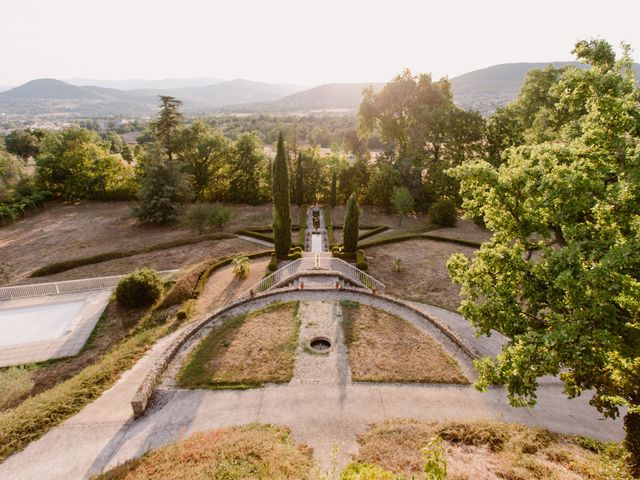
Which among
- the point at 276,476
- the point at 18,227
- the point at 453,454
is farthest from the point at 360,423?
the point at 18,227

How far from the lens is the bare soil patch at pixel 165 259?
28.8 meters

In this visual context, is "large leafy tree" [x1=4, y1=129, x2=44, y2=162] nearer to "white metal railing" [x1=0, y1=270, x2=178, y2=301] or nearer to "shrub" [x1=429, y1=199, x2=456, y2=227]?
"white metal railing" [x1=0, y1=270, x2=178, y2=301]

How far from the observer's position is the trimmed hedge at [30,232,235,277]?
29.6 meters

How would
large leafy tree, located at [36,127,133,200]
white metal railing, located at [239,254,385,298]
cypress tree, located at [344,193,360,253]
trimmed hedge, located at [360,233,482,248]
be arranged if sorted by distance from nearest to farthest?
1. white metal railing, located at [239,254,385,298]
2. cypress tree, located at [344,193,360,253]
3. trimmed hedge, located at [360,233,482,248]
4. large leafy tree, located at [36,127,133,200]

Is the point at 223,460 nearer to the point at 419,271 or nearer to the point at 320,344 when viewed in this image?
the point at 320,344

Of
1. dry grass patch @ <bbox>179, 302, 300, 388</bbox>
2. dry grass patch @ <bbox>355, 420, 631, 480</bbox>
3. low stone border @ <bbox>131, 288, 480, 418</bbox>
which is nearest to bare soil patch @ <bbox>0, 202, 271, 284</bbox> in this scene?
low stone border @ <bbox>131, 288, 480, 418</bbox>

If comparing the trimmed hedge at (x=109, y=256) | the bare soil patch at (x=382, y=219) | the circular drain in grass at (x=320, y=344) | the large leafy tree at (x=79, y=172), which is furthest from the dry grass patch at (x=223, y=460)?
the large leafy tree at (x=79, y=172)

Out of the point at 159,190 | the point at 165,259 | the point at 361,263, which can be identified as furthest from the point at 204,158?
the point at 361,263

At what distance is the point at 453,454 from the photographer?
10.7 meters

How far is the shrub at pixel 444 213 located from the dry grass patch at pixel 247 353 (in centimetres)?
2371

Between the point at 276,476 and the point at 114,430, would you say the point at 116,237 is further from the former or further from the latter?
the point at 276,476

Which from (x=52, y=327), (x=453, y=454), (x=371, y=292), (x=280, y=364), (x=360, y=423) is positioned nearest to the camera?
(x=453, y=454)

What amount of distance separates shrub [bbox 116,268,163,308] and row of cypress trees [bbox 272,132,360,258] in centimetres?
998

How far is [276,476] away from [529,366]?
301 inches
